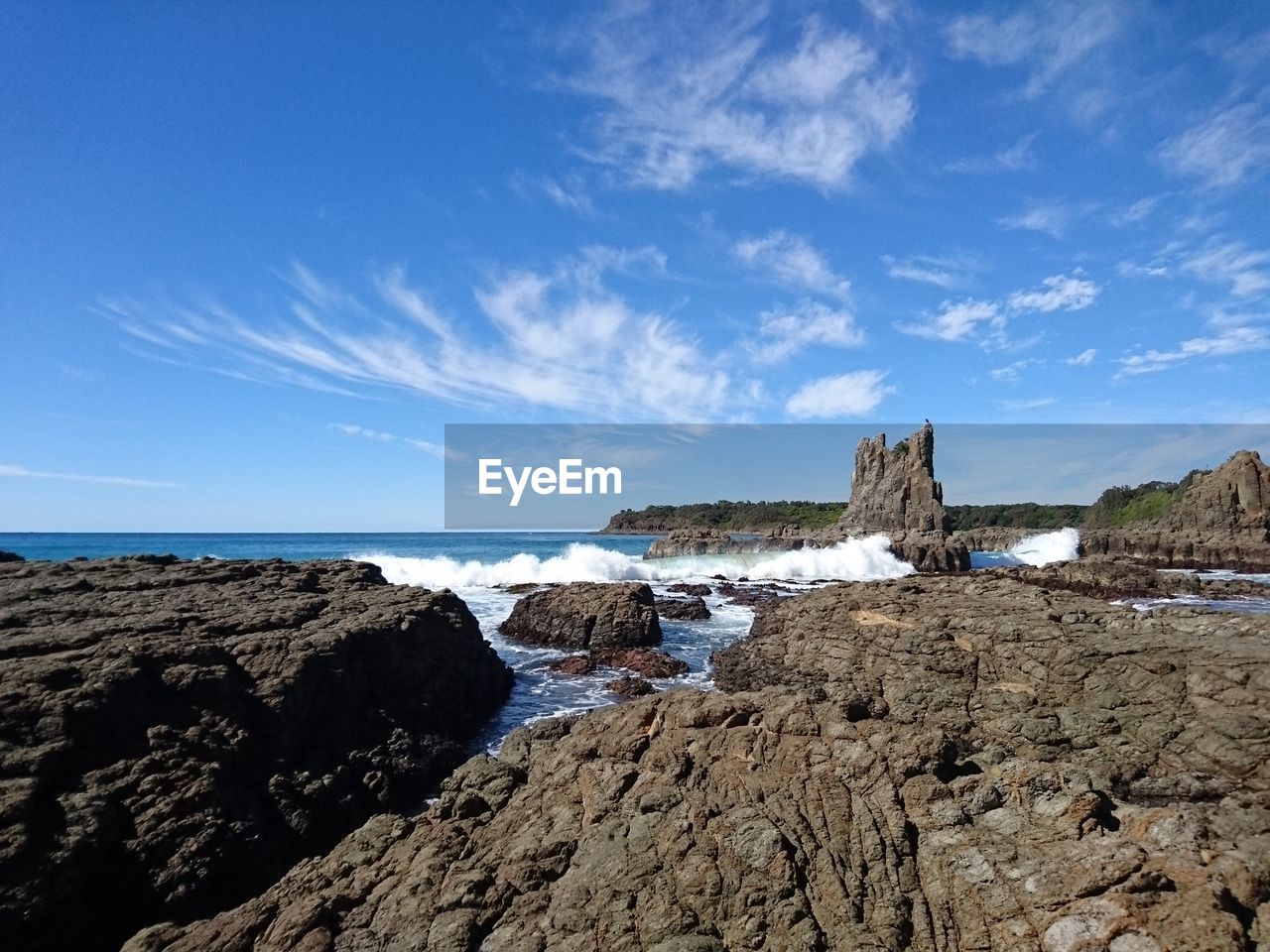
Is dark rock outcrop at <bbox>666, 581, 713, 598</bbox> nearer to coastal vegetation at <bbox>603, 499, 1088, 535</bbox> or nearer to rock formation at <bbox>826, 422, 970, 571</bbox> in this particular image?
rock formation at <bbox>826, 422, 970, 571</bbox>

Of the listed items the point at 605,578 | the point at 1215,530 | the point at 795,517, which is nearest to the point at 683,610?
the point at 605,578

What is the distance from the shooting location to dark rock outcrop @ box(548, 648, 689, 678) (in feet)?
70.3

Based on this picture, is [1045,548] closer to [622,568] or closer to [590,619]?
[622,568]

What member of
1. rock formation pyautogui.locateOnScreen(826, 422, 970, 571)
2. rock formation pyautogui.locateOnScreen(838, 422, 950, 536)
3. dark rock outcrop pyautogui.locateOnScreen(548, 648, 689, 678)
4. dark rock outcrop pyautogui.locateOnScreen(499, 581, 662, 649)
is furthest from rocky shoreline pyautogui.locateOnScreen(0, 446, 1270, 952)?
rock formation pyautogui.locateOnScreen(838, 422, 950, 536)

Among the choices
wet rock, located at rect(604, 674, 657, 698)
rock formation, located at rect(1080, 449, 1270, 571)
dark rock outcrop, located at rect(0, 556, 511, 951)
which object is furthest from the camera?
rock formation, located at rect(1080, 449, 1270, 571)

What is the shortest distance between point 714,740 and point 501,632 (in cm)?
2158

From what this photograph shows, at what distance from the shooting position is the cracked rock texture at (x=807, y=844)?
5.64 m

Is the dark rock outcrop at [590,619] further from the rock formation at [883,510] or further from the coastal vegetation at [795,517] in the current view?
the coastal vegetation at [795,517]

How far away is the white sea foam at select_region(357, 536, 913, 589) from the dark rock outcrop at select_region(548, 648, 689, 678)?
2286cm

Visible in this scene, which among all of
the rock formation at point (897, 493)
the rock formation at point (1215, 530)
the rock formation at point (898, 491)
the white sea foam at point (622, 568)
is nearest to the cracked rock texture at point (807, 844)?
the white sea foam at point (622, 568)

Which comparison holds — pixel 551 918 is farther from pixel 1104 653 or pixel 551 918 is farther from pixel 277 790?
pixel 1104 653

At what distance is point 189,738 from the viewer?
10.3 m

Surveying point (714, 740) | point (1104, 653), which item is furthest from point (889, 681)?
point (714, 740)

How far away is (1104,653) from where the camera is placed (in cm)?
1345
